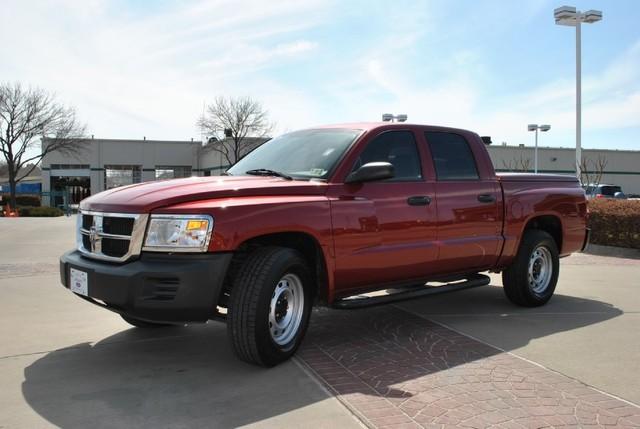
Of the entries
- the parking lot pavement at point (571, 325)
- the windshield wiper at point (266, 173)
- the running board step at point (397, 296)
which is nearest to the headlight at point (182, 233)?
the windshield wiper at point (266, 173)

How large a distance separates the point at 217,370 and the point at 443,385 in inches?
64.5

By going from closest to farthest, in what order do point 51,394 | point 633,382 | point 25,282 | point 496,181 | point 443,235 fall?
point 51,394, point 633,382, point 443,235, point 496,181, point 25,282

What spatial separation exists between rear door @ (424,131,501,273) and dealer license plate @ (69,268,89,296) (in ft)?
10.0

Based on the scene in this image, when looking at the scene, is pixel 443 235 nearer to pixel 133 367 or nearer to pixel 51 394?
pixel 133 367

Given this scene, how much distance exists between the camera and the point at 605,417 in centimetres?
345

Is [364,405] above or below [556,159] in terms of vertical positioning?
below

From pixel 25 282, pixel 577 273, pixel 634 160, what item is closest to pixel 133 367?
pixel 25 282

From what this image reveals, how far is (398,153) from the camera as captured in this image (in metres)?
5.29

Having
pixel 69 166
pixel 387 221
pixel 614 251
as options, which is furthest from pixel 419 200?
pixel 69 166

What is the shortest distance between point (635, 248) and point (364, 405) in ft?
35.0

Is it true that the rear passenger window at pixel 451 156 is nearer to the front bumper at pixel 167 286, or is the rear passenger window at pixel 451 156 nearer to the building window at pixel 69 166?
the front bumper at pixel 167 286

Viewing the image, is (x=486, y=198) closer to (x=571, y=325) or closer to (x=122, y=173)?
(x=571, y=325)

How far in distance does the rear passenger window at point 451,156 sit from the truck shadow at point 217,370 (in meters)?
1.51

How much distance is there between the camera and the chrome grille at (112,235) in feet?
12.7
